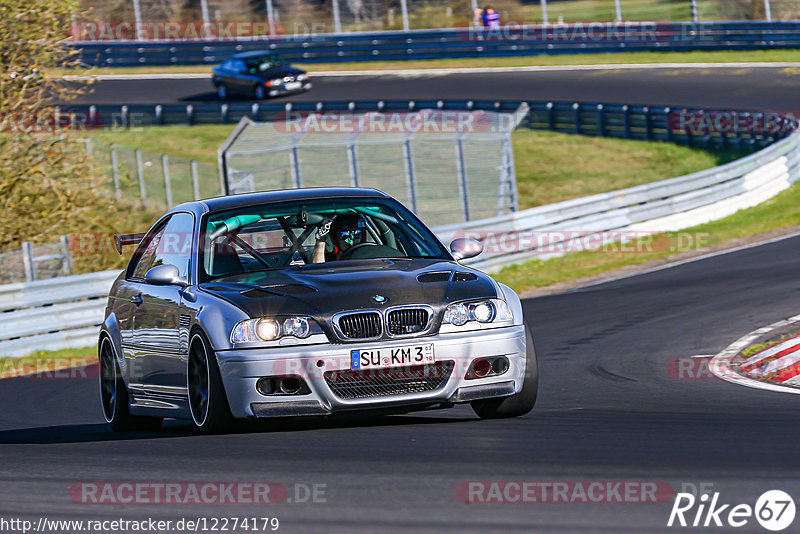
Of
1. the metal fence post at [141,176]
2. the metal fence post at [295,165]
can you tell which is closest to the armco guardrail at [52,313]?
the metal fence post at [295,165]

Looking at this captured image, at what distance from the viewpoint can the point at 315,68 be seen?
162 feet

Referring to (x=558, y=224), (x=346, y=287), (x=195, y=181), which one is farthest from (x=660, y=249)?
(x=346, y=287)

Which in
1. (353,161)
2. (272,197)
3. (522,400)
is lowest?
(353,161)

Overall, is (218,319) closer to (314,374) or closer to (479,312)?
(314,374)

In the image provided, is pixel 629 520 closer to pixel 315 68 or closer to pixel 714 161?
pixel 714 161

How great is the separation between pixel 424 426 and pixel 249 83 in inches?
1473

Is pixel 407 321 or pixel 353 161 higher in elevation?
pixel 407 321

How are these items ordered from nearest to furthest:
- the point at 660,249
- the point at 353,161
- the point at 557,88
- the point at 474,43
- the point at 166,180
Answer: the point at 660,249
the point at 353,161
the point at 166,180
the point at 557,88
the point at 474,43

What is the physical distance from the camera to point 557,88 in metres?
39.8

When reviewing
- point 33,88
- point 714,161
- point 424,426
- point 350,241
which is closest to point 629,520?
point 424,426

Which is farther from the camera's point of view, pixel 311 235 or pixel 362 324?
pixel 311 235

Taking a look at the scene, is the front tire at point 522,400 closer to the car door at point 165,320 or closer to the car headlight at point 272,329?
the car headlight at point 272,329

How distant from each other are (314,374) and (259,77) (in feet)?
123

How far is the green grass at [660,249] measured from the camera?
63.5 feet
